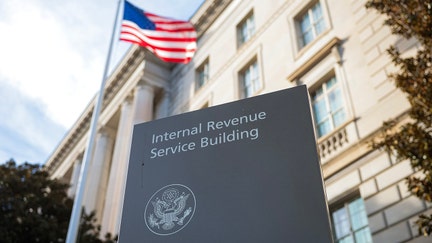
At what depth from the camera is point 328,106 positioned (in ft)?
48.0

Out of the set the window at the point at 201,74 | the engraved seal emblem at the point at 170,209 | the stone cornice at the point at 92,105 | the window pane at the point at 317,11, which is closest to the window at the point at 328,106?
the window pane at the point at 317,11

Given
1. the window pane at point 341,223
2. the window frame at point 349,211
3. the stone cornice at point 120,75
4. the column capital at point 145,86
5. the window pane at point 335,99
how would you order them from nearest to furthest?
the window frame at point 349,211 < the window pane at point 341,223 < the window pane at point 335,99 < the stone cornice at point 120,75 < the column capital at point 145,86

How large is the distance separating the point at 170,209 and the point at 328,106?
12236 millimetres

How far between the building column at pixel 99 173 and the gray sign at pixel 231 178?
2446cm

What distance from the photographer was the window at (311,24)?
17.1 m

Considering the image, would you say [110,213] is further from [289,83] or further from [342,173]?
[342,173]

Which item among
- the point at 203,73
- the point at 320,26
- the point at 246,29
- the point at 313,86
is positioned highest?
the point at 246,29

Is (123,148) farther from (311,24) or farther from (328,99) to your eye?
(328,99)

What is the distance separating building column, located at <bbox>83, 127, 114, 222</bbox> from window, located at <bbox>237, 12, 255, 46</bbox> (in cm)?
1250

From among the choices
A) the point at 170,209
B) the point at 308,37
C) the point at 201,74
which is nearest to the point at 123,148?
the point at 201,74

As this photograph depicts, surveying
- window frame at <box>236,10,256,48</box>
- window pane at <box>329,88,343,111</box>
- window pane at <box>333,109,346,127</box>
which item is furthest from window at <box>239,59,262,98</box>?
window pane at <box>333,109,346,127</box>

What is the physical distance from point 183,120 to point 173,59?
39.5 ft

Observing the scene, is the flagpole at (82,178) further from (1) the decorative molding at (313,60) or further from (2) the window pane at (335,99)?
(2) the window pane at (335,99)

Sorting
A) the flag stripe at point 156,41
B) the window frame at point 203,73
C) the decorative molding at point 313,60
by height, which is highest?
the window frame at point 203,73
